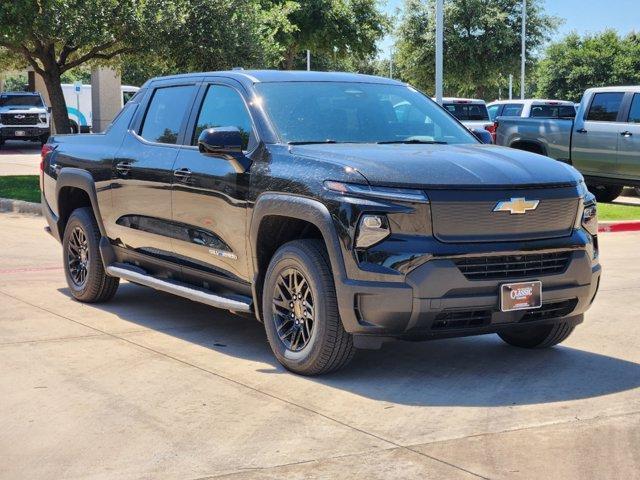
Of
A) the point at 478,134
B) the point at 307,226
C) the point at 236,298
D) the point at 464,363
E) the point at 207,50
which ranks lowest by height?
the point at 464,363

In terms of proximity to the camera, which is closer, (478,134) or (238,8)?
(478,134)

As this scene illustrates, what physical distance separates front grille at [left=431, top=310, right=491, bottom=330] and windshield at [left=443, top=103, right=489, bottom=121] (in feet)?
70.4

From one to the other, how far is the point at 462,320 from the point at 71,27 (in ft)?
46.1

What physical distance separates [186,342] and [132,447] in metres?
2.35

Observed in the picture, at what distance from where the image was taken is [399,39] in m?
53.7

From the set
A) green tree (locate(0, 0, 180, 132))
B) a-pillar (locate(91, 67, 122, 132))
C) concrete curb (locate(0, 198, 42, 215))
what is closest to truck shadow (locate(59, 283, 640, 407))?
concrete curb (locate(0, 198, 42, 215))

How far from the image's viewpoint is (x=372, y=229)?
5543 mm

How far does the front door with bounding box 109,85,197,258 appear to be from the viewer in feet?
24.2

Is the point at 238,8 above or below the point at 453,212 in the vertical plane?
above

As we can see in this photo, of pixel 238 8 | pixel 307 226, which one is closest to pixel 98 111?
pixel 238 8

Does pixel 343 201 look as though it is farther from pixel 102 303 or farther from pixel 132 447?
pixel 102 303

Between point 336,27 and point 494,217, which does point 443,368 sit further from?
point 336,27

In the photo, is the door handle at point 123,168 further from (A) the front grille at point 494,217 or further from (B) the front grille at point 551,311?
(B) the front grille at point 551,311

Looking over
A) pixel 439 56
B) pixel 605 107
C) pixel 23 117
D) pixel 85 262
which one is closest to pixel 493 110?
pixel 439 56
